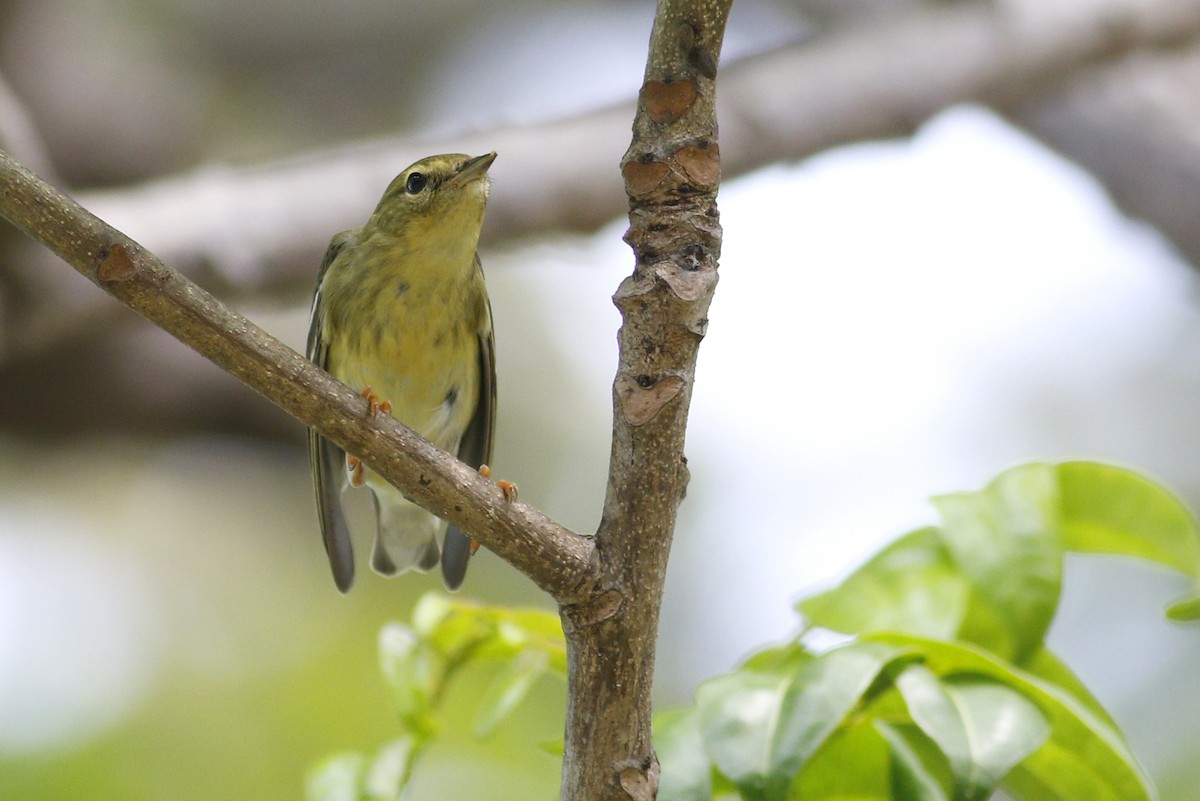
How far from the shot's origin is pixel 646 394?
1.88 m

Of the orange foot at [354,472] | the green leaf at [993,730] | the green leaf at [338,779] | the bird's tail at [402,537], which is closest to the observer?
the green leaf at [993,730]

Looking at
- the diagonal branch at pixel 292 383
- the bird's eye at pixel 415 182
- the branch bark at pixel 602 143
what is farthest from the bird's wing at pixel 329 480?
the diagonal branch at pixel 292 383

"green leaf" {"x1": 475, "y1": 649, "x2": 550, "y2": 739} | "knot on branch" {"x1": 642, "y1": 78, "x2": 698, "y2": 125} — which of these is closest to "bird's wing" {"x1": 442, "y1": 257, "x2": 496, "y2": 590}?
"green leaf" {"x1": 475, "y1": 649, "x2": 550, "y2": 739}

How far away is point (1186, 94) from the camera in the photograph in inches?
225

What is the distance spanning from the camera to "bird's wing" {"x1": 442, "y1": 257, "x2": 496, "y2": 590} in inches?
158

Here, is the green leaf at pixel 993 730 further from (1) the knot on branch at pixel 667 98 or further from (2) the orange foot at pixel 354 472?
(2) the orange foot at pixel 354 472

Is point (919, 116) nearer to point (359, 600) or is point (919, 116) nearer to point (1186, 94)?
point (1186, 94)

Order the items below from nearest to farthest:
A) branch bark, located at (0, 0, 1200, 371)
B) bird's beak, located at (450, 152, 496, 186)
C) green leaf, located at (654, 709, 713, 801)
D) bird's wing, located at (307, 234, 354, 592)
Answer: green leaf, located at (654, 709, 713, 801) < bird's beak, located at (450, 152, 496, 186) < bird's wing, located at (307, 234, 354, 592) < branch bark, located at (0, 0, 1200, 371)

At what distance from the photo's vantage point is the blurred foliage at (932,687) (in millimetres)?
1841

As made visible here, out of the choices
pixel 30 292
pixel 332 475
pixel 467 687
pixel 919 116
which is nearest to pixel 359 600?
pixel 467 687

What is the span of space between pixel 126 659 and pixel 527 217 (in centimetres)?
394

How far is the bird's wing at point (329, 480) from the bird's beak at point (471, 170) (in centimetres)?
61

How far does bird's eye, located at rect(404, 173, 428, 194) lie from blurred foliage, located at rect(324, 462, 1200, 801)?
200 centimetres

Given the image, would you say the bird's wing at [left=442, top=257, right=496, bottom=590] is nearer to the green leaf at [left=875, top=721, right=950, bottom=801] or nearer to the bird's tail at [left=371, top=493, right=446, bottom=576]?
the bird's tail at [left=371, top=493, right=446, bottom=576]
